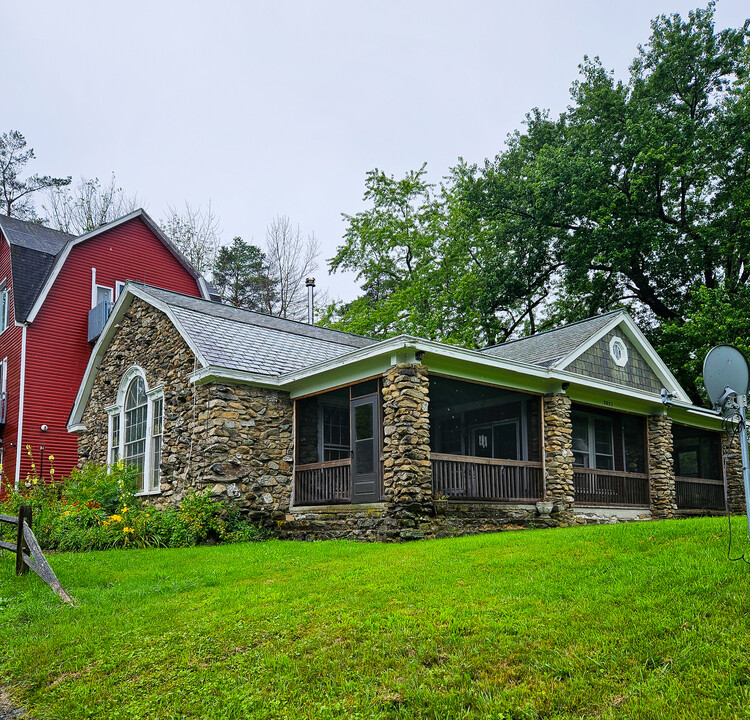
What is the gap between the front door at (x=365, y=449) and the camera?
11.6 meters

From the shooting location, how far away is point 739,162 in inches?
880

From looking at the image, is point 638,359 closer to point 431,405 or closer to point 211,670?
point 431,405

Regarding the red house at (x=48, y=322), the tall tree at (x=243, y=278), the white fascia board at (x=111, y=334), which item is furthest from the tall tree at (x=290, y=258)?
the white fascia board at (x=111, y=334)

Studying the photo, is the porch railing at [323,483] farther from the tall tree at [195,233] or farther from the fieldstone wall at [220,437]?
the tall tree at [195,233]

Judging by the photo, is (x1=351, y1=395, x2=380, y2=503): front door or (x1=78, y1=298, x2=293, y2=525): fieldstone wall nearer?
(x1=351, y1=395, x2=380, y2=503): front door

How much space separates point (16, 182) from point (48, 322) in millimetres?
16774

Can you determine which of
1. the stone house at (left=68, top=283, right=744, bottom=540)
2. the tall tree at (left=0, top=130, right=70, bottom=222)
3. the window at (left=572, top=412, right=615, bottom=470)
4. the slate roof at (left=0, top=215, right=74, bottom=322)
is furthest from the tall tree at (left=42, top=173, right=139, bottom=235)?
the window at (left=572, top=412, right=615, bottom=470)

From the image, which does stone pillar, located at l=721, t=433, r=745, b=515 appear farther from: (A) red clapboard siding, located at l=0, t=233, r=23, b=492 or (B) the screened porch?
(A) red clapboard siding, located at l=0, t=233, r=23, b=492

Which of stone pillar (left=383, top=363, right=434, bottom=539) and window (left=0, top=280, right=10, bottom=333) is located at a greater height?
window (left=0, top=280, right=10, bottom=333)

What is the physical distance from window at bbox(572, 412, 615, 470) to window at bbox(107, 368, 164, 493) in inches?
339

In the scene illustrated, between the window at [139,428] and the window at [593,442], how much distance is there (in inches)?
339

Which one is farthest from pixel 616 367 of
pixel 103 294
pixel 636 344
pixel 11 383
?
pixel 11 383

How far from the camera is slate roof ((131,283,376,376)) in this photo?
13.4 meters

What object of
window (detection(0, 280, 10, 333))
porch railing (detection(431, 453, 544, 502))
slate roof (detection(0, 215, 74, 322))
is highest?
slate roof (detection(0, 215, 74, 322))
